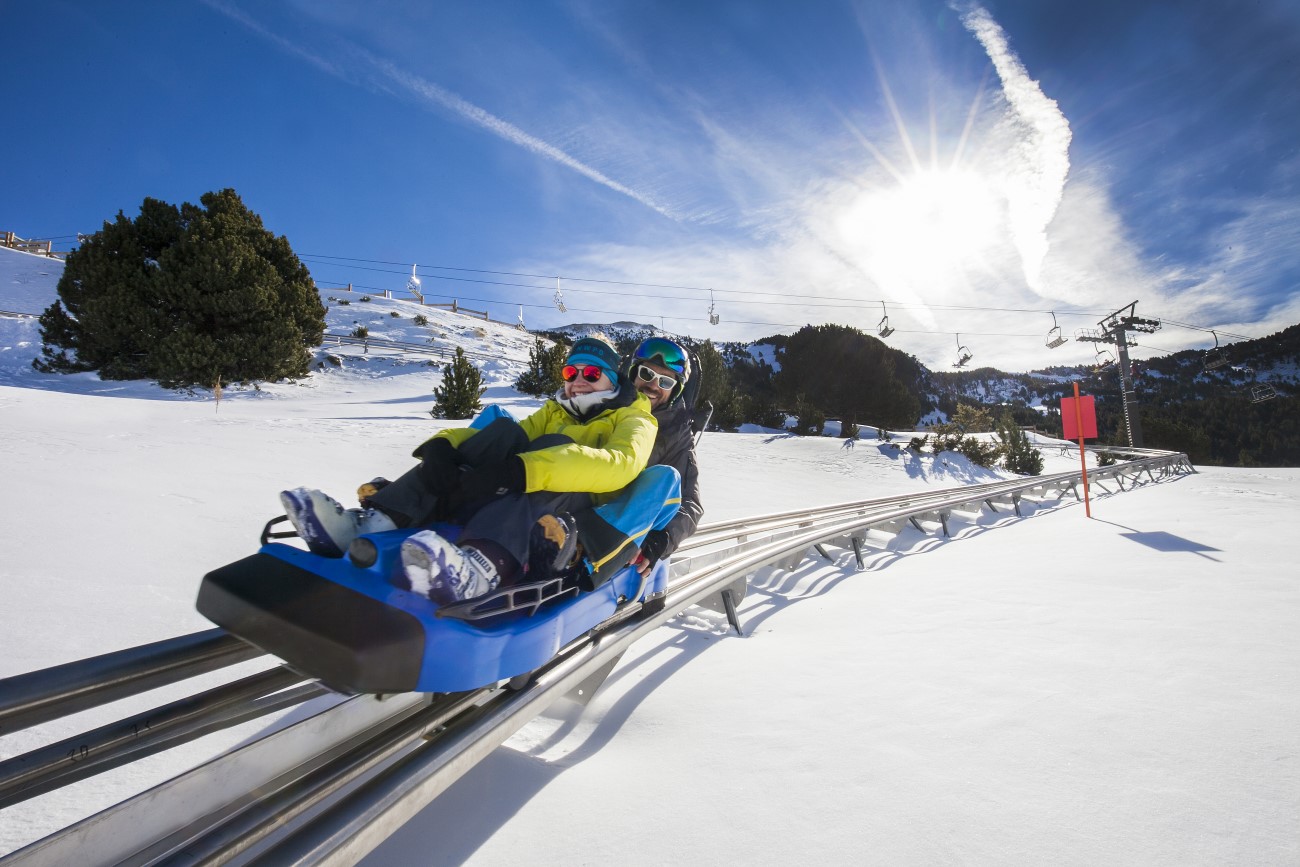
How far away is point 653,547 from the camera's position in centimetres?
256

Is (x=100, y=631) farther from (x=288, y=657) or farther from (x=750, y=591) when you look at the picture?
(x=750, y=591)

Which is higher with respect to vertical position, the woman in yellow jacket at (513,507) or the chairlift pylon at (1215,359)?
the chairlift pylon at (1215,359)

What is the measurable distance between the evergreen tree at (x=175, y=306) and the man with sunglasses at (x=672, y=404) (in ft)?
66.9

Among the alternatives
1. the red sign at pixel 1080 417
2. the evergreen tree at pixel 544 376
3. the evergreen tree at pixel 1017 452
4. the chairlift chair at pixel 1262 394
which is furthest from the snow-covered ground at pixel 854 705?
the chairlift chair at pixel 1262 394

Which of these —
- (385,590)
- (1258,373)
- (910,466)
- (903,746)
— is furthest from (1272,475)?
(1258,373)

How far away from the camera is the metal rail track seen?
1133mm

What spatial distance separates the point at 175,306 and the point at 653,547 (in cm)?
2363

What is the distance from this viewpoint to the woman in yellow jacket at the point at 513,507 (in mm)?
1752

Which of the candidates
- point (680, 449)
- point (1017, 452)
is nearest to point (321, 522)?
point (680, 449)

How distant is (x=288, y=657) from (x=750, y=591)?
154 inches

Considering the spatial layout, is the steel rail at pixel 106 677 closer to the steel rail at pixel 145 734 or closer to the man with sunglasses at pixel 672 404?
the steel rail at pixel 145 734

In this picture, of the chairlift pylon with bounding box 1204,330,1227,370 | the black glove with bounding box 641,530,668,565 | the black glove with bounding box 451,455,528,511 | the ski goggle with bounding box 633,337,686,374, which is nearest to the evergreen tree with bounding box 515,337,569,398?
the ski goggle with bounding box 633,337,686,374

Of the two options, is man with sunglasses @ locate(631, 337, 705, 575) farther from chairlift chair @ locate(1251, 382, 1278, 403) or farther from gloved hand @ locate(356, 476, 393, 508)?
chairlift chair @ locate(1251, 382, 1278, 403)

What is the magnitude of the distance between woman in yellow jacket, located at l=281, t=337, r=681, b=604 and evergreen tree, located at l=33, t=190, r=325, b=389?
68.0 ft
